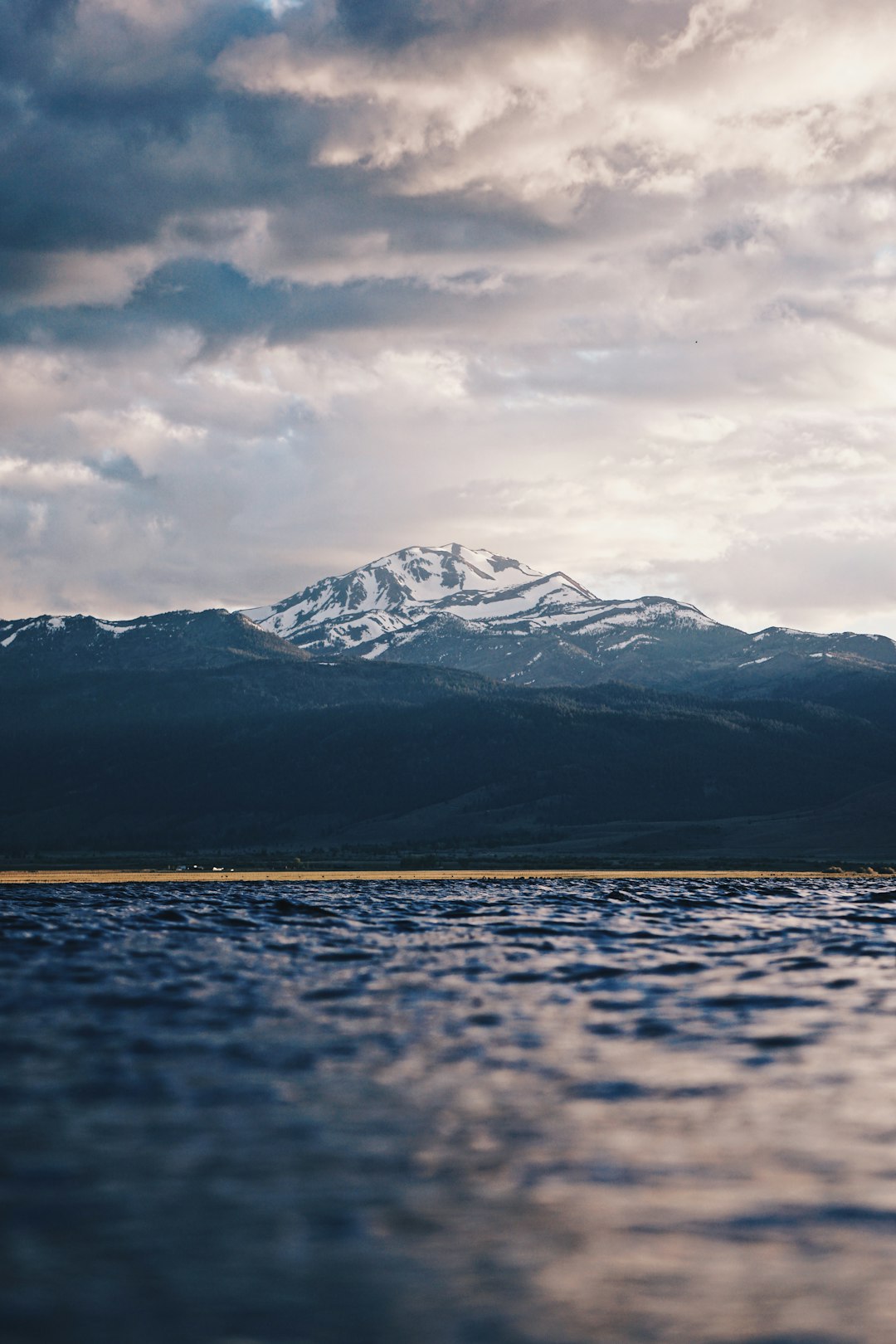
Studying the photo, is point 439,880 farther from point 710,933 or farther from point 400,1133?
point 400,1133

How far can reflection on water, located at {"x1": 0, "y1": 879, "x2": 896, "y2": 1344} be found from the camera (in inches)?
408

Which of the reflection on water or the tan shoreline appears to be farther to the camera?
the tan shoreline

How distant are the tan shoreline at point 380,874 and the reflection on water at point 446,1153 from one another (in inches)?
2203

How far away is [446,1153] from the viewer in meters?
14.8

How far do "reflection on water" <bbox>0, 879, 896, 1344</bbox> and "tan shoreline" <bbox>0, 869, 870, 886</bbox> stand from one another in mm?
55945

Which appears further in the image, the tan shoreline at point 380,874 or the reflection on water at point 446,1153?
the tan shoreline at point 380,874

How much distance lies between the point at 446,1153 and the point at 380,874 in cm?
7784

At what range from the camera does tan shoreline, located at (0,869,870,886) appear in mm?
85375

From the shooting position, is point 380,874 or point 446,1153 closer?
point 446,1153

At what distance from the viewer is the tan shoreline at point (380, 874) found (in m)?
85.4

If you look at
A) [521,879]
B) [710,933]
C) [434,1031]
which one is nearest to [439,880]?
[521,879]

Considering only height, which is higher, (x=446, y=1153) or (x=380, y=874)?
(x=446, y=1153)

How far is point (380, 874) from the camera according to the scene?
301 ft

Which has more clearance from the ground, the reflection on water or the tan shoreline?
the reflection on water
